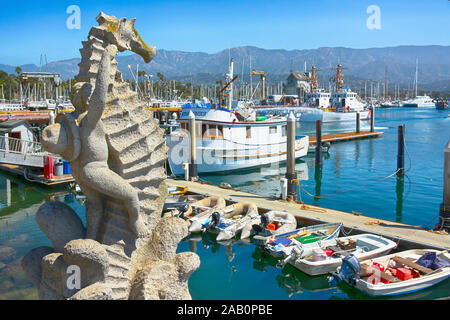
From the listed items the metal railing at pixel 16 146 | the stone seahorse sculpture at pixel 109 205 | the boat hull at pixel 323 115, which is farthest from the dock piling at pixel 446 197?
the boat hull at pixel 323 115

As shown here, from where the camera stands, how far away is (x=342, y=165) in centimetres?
2738

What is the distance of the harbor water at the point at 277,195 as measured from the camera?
9.27 m

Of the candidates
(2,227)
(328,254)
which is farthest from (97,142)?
(2,227)

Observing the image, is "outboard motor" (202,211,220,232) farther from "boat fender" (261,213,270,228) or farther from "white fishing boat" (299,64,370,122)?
"white fishing boat" (299,64,370,122)

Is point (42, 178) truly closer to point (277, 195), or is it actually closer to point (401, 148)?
point (277, 195)

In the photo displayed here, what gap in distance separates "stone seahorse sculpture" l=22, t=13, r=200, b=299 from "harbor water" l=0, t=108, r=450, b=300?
13.5 feet

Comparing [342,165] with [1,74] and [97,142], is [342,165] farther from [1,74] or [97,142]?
[1,74]

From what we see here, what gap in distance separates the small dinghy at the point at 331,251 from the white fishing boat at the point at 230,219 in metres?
2.45

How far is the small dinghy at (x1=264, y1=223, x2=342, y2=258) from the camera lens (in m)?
10.6

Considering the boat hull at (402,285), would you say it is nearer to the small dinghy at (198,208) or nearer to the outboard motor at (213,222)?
the outboard motor at (213,222)

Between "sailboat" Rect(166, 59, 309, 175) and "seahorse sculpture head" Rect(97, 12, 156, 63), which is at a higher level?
"seahorse sculpture head" Rect(97, 12, 156, 63)

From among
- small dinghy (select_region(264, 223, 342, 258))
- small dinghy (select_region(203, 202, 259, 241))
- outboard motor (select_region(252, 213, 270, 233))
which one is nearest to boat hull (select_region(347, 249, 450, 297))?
small dinghy (select_region(264, 223, 342, 258))

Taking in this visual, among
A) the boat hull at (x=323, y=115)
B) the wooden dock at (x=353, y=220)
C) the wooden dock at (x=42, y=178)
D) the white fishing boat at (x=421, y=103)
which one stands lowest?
the wooden dock at (x=353, y=220)

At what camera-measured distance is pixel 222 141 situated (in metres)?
23.1
